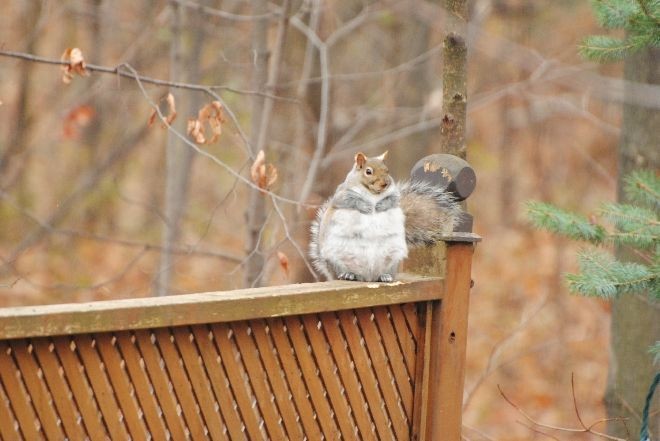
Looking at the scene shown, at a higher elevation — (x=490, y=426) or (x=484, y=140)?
(x=484, y=140)

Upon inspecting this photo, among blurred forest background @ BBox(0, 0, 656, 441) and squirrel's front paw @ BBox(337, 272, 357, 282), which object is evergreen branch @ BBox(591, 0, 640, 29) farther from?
blurred forest background @ BBox(0, 0, 656, 441)

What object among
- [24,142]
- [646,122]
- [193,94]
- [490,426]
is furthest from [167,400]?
[24,142]

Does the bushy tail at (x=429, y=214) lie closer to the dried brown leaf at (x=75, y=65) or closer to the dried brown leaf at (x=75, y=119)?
the dried brown leaf at (x=75, y=65)

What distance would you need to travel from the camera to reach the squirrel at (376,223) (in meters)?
2.82

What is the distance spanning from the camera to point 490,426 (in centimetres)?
755

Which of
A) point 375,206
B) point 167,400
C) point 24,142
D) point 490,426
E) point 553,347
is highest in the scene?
point 24,142

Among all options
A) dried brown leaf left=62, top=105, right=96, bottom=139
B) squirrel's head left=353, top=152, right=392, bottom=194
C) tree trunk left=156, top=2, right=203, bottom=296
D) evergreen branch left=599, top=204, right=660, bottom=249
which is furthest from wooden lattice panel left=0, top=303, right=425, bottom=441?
dried brown leaf left=62, top=105, right=96, bottom=139

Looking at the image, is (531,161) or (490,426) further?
(531,161)

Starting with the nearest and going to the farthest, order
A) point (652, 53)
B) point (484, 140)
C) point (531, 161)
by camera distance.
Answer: point (652, 53), point (531, 161), point (484, 140)

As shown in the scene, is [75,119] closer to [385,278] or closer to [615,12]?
[385,278]

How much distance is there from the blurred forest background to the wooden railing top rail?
1.78 meters

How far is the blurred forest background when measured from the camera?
559cm

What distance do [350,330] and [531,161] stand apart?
9607 millimetres

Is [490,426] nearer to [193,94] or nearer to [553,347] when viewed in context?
[553,347]
